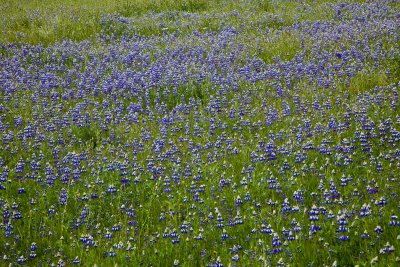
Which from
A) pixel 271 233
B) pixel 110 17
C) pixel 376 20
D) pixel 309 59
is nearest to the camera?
pixel 271 233

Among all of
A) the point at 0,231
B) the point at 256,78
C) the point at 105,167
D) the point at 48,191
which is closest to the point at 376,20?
the point at 256,78

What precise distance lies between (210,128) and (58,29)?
356 inches

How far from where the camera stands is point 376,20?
12672 millimetres

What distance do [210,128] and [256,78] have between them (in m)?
2.52

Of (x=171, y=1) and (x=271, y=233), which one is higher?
(x=271, y=233)

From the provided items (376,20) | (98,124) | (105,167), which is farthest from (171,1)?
(105,167)

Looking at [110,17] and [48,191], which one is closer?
[48,191]

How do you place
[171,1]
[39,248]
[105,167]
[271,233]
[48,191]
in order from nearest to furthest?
[271,233], [39,248], [48,191], [105,167], [171,1]

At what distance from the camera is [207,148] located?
6820mm

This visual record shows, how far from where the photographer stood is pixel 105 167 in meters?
6.46

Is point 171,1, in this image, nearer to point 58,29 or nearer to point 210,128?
point 58,29

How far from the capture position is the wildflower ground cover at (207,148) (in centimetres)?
476

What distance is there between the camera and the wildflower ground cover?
476 cm

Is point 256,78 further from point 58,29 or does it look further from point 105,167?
point 58,29
